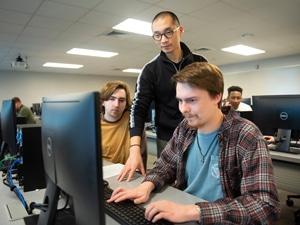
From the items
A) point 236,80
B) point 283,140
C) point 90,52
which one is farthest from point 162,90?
point 236,80

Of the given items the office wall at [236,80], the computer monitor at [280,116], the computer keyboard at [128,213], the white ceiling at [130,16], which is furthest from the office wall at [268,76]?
the computer keyboard at [128,213]

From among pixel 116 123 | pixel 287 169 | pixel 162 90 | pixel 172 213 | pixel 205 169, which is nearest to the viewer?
pixel 172 213

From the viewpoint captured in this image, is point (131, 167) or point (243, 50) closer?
point (131, 167)

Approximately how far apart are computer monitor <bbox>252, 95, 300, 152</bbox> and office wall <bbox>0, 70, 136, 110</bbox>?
5.90 metres

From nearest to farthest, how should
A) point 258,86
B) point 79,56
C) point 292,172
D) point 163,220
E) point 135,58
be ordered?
point 163,220, point 292,172, point 79,56, point 135,58, point 258,86

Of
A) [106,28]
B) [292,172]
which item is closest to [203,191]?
[292,172]

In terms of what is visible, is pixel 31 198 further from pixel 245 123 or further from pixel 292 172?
pixel 292 172

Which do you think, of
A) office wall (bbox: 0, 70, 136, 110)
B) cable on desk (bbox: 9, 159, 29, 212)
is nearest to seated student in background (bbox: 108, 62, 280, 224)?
cable on desk (bbox: 9, 159, 29, 212)

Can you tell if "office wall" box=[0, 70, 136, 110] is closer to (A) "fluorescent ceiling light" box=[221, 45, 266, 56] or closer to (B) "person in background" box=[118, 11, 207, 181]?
(A) "fluorescent ceiling light" box=[221, 45, 266, 56]

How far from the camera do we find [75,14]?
11.2ft

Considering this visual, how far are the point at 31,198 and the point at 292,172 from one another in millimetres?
1983

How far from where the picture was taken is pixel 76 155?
537mm

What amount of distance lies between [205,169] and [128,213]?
40 centimetres

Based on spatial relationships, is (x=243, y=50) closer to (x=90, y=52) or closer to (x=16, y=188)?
(x=90, y=52)
